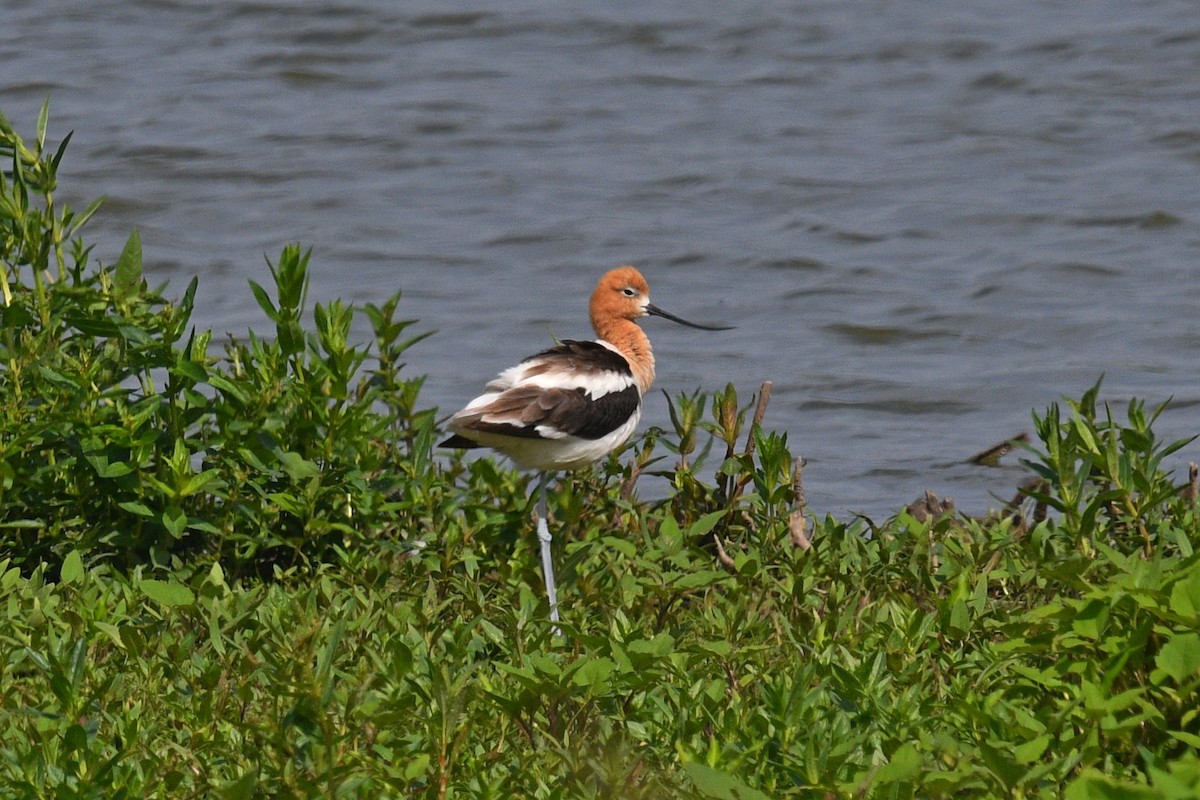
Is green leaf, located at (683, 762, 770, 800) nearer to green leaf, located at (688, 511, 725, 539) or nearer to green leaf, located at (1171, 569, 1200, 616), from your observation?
green leaf, located at (1171, 569, 1200, 616)

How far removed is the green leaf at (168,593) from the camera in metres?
4.94

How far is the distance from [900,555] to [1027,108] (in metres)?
9.04

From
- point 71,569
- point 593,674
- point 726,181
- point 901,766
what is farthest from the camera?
point 726,181

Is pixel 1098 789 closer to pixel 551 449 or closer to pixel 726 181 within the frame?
pixel 551 449

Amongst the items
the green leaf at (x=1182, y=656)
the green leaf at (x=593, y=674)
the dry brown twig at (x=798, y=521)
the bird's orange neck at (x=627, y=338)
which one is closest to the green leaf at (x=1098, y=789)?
the green leaf at (x=1182, y=656)

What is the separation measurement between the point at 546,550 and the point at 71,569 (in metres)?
1.48

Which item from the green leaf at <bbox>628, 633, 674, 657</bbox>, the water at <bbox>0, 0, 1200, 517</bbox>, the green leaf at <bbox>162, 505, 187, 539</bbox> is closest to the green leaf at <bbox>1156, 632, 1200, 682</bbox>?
the green leaf at <bbox>628, 633, 674, 657</bbox>

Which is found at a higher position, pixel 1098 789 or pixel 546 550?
pixel 1098 789

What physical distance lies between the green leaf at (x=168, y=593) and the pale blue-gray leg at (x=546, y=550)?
102 centimetres

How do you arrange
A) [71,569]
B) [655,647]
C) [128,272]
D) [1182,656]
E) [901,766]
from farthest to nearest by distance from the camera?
1. [128,272]
2. [71,569]
3. [655,647]
4. [1182,656]
5. [901,766]

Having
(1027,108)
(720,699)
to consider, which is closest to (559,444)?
(720,699)

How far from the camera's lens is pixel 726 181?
512 inches

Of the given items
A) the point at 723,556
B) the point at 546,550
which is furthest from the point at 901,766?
the point at 546,550

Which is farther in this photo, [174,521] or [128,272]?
[128,272]
